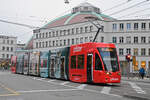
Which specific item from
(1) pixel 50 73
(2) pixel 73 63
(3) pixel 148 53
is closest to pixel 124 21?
(3) pixel 148 53

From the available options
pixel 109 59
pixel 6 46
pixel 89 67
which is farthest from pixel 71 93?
pixel 6 46

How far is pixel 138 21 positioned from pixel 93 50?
156 feet

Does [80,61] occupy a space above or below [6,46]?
below

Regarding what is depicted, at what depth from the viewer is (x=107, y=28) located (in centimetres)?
6775

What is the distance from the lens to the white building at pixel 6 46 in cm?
10394

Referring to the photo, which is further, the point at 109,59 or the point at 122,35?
the point at 122,35

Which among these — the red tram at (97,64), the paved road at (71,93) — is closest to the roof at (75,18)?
the red tram at (97,64)

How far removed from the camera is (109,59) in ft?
63.1

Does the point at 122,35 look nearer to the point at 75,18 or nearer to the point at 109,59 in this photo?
the point at 75,18

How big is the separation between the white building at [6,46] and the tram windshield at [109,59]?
88.1 meters

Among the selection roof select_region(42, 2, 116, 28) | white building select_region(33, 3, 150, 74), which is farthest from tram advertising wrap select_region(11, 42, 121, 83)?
roof select_region(42, 2, 116, 28)

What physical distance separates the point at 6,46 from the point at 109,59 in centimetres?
9176

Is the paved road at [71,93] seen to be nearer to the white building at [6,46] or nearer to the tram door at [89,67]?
the tram door at [89,67]

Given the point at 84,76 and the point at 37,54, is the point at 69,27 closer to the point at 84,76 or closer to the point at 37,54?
the point at 37,54
